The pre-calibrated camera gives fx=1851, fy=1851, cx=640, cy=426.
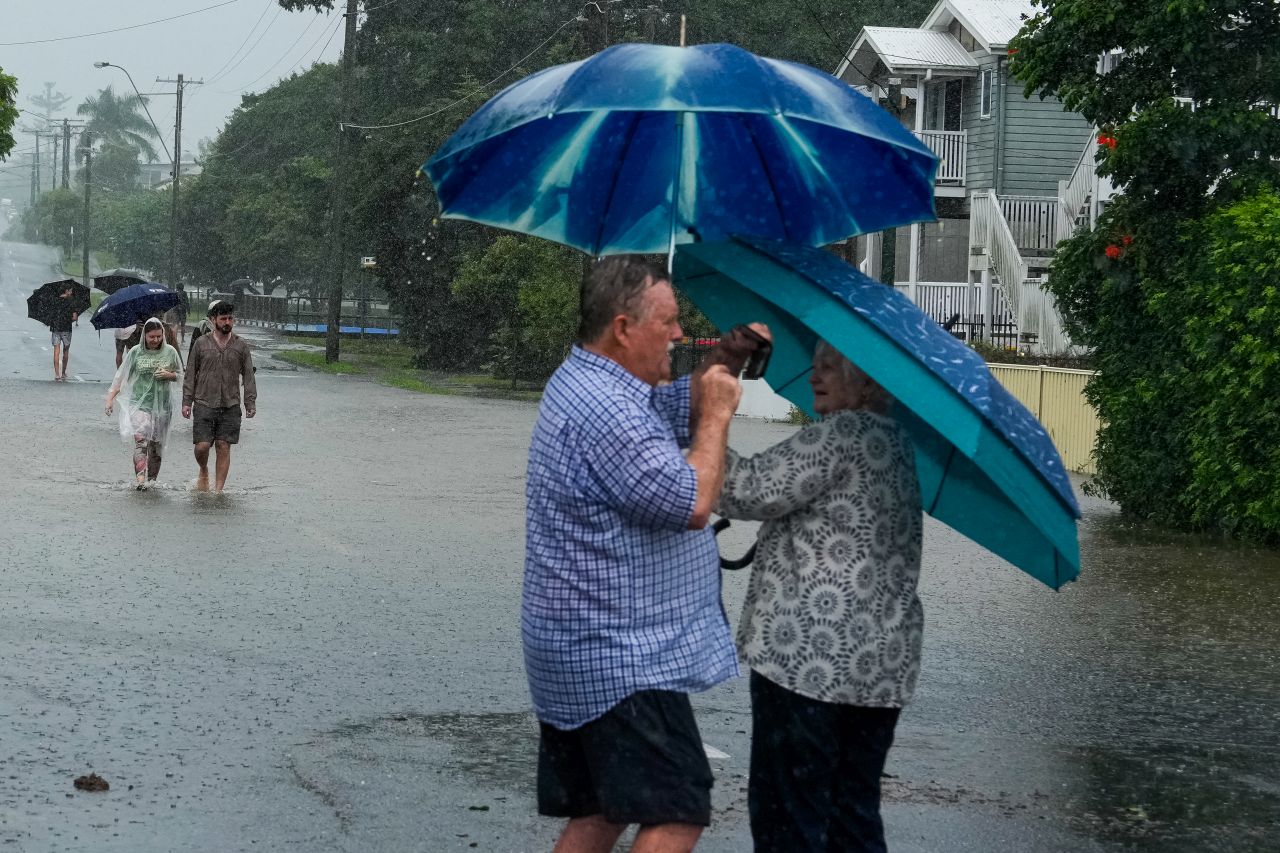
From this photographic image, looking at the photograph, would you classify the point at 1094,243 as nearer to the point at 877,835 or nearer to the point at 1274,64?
the point at 1274,64

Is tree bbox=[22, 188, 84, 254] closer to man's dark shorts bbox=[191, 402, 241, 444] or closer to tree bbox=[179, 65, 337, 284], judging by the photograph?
tree bbox=[179, 65, 337, 284]

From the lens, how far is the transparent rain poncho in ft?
52.7

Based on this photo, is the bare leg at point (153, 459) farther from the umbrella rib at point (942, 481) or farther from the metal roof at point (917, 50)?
the metal roof at point (917, 50)

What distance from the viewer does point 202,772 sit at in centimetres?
642

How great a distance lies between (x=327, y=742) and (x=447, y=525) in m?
7.36

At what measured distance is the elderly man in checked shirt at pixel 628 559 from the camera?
3.90m

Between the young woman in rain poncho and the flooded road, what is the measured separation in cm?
62

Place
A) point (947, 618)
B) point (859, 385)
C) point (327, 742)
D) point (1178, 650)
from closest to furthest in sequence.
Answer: point (859, 385) → point (327, 742) → point (1178, 650) → point (947, 618)

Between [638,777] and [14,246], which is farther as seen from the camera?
[14,246]

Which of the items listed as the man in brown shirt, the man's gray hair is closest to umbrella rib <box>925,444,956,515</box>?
the man's gray hair

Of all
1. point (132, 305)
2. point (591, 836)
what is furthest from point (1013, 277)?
point (591, 836)

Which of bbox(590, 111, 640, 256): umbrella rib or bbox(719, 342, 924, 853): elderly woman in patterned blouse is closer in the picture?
bbox(719, 342, 924, 853): elderly woman in patterned blouse

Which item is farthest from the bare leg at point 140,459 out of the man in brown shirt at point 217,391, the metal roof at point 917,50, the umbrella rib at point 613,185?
the metal roof at point 917,50

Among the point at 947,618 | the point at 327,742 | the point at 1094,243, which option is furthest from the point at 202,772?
the point at 1094,243
